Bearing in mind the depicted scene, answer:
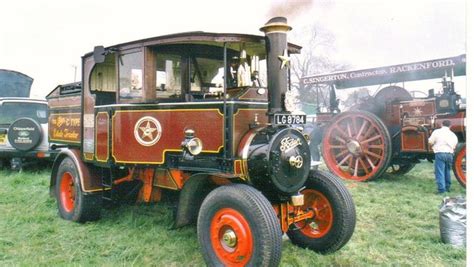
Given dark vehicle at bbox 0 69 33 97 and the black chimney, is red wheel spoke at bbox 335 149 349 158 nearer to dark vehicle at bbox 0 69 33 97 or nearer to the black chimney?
the black chimney

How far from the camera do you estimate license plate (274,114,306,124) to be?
3.11 meters

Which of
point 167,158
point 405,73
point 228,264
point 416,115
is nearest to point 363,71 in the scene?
point 405,73

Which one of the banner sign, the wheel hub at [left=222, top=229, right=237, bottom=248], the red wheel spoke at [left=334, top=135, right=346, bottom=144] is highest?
the banner sign

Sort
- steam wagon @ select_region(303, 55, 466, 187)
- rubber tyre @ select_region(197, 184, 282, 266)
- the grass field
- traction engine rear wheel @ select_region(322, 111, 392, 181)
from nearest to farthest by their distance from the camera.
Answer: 1. rubber tyre @ select_region(197, 184, 282, 266)
2. the grass field
3. steam wagon @ select_region(303, 55, 466, 187)
4. traction engine rear wheel @ select_region(322, 111, 392, 181)

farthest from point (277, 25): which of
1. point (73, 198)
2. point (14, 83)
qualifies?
point (14, 83)

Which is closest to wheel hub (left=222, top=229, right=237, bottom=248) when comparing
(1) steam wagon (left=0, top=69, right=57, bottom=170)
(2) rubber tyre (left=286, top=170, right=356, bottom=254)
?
(2) rubber tyre (left=286, top=170, right=356, bottom=254)

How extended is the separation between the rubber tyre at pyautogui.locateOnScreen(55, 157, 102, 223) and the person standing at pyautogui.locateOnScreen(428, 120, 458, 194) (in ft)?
15.4

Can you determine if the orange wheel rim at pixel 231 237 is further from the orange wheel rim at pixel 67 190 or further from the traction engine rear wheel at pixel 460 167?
the traction engine rear wheel at pixel 460 167

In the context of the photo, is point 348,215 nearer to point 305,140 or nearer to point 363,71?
point 305,140

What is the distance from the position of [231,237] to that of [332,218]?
991 mm

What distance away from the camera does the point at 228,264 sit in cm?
292

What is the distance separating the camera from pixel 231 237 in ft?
9.45

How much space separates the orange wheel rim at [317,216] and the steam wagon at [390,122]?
3.66m

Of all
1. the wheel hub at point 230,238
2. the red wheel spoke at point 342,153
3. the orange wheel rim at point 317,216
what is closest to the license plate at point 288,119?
the orange wheel rim at point 317,216
